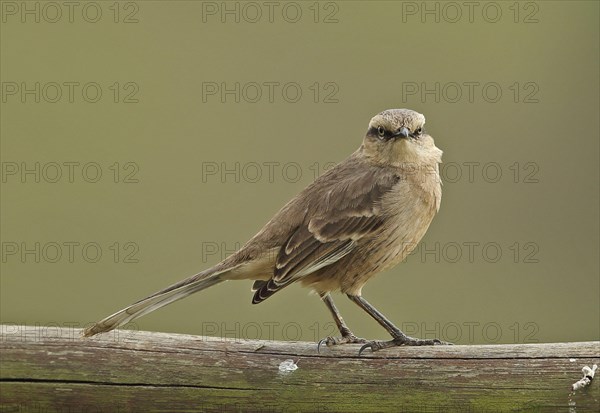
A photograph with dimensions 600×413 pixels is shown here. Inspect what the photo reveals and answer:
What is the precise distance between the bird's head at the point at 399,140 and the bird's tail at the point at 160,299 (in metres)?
1.26

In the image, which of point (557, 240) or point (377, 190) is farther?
point (557, 240)

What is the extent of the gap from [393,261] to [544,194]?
3236 mm

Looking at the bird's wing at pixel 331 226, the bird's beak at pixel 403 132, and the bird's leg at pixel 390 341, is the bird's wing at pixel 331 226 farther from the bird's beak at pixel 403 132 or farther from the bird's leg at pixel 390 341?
the bird's leg at pixel 390 341

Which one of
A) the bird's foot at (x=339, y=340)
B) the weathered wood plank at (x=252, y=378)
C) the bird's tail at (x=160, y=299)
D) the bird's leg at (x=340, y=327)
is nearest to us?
the weathered wood plank at (x=252, y=378)

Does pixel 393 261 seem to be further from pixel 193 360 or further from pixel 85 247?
pixel 85 247

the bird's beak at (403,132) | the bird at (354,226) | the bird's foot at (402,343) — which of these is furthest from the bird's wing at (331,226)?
the bird's foot at (402,343)

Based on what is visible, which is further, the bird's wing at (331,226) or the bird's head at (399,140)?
the bird's head at (399,140)

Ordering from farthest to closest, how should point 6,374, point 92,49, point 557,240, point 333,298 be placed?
point 92,49
point 557,240
point 333,298
point 6,374

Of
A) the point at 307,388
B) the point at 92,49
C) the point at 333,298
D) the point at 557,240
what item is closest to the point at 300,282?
the point at 333,298

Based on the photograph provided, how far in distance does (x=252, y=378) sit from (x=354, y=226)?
1586mm

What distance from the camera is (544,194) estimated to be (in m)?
8.48

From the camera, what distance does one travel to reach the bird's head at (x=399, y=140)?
5875 millimetres

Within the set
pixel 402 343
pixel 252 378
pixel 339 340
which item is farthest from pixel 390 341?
pixel 252 378

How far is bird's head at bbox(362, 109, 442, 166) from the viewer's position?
19.3ft
